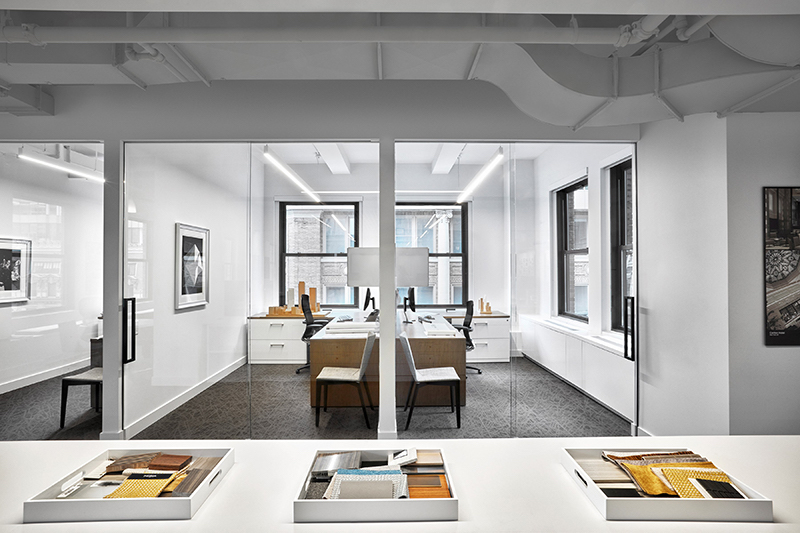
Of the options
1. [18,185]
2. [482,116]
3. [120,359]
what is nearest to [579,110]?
[482,116]

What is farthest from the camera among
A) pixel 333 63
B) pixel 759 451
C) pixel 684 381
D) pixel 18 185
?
pixel 18 185

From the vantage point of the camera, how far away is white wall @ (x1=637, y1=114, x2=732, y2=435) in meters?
2.84

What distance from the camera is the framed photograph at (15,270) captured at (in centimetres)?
327

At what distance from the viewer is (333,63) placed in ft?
9.09

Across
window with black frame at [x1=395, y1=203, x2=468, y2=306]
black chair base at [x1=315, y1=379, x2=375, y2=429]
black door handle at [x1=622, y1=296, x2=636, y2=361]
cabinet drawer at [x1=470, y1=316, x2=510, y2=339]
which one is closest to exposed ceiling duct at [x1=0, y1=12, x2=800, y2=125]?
window with black frame at [x1=395, y1=203, x2=468, y2=306]

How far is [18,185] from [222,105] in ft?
5.63

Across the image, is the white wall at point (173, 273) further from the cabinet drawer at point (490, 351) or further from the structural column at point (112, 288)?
the cabinet drawer at point (490, 351)

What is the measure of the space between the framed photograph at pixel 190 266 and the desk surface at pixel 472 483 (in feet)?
6.89

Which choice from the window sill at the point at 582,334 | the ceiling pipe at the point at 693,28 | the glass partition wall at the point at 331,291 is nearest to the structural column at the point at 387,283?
the glass partition wall at the point at 331,291

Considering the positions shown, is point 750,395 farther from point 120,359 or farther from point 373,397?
point 120,359

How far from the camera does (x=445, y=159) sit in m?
3.49

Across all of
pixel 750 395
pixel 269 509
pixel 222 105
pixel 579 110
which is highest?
pixel 222 105

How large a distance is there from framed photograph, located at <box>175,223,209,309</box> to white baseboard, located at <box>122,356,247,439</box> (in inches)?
22.8

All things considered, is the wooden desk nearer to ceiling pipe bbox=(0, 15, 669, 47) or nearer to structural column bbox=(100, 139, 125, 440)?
structural column bbox=(100, 139, 125, 440)
